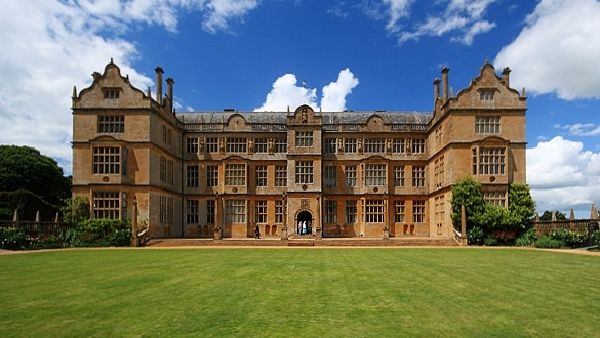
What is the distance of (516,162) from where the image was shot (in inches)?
1331

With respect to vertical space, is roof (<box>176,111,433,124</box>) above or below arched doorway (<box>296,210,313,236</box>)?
above

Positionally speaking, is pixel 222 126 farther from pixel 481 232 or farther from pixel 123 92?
pixel 481 232

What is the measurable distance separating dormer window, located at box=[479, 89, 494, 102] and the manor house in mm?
72

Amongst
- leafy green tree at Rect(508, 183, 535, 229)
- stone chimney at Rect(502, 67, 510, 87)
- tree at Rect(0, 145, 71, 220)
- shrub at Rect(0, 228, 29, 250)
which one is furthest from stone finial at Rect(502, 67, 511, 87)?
tree at Rect(0, 145, 71, 220)

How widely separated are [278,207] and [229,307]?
3309 centimetres

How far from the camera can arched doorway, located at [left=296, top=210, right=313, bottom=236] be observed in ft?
132

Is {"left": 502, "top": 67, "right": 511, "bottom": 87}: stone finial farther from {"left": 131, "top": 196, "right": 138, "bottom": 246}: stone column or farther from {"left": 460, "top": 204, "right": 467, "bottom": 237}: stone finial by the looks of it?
{"left": 131, "top": 196, "right": 138, "bottom": 246}: stone column

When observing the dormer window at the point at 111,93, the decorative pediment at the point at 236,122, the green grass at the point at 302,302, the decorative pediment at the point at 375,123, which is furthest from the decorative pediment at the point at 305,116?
the green grass at the point at 302,302

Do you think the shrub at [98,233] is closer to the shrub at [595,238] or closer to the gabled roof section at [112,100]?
the gabled roof section at [112,100]

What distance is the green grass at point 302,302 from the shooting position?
7078 millimetres

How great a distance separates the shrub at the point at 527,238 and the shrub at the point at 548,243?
0.96 meters

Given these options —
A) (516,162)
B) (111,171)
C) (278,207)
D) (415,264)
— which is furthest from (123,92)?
(516,162)

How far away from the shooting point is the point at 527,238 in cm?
3089

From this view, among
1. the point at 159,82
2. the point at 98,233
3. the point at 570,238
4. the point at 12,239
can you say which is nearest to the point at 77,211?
the point at 98,233
